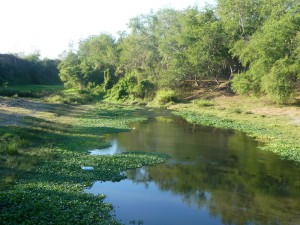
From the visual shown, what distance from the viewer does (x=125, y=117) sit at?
44.9 meters

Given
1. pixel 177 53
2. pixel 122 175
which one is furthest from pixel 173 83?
pixel 122 175

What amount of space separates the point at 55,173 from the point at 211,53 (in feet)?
164

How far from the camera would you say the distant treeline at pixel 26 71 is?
8900 centimetres

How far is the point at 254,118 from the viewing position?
4341cm

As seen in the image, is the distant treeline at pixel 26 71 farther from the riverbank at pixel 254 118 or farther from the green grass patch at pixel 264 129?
the green grass patch at pixel 264 129

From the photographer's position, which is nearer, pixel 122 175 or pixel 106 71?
pixel 122 175

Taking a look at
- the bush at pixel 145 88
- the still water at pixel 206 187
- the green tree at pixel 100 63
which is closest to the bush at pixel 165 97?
the bush at pixel 145 88

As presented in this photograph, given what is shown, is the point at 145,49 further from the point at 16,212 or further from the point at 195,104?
the point at 16,212

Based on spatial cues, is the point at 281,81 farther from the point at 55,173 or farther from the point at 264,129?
the point at 55,173

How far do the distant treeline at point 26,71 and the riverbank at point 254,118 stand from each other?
47745 millimetres

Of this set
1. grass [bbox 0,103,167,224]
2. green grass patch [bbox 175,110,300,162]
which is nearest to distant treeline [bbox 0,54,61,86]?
green grass patch [bbox 175,110,300,162]

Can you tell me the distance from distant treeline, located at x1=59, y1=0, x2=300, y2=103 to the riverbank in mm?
2173

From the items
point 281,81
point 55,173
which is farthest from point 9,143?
point 281,81

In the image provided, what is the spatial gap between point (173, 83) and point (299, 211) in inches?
2011
